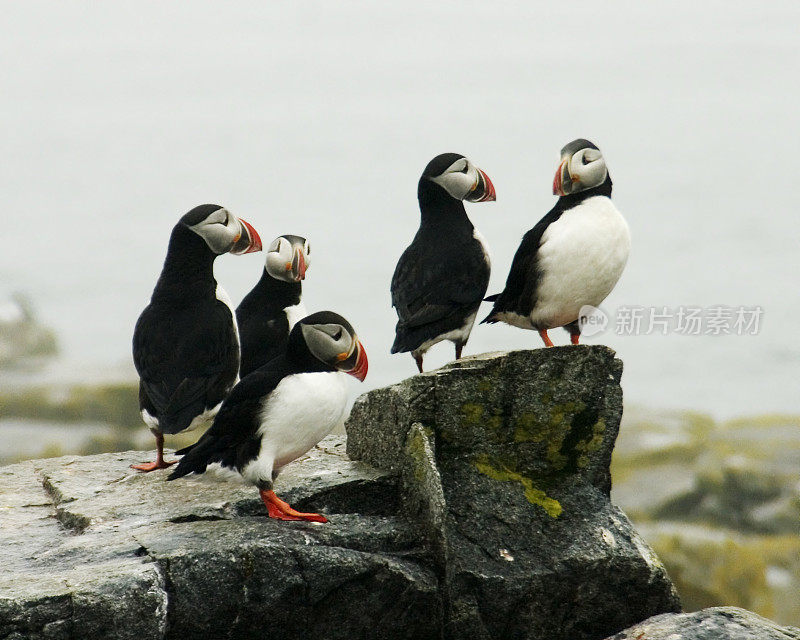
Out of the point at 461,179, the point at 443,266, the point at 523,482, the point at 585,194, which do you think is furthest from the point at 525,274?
the point at 523,482

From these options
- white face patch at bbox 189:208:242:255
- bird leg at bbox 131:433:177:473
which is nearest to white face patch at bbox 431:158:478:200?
white face patch at bbox 189:208:242:255

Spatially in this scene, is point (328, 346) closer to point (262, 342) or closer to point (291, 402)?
point (291, 402)

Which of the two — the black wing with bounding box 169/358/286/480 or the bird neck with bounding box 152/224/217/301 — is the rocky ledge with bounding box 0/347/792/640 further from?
the bird neck with bounding box 152/224/217/301

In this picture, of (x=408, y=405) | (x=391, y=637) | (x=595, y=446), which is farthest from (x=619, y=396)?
(x=391, y=637)

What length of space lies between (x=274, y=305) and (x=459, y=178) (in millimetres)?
1381

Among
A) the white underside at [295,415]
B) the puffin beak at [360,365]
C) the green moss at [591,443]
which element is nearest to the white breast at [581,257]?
the green moss at [591,443]

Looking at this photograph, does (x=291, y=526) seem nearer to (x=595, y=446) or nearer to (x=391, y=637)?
(x=391, y=637)

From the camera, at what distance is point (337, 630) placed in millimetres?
5371

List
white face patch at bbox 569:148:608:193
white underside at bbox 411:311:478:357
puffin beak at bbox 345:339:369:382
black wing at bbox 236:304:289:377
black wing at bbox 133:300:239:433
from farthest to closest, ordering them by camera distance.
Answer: black wing at bbox 236:304:289:377, white underside at bbox 411:311:478:357, white face patch at bbox 569:148:608:193, black wing at bbox 133:300:239:433, puffin beak at bbox 345:339:369:382

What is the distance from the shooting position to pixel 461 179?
6.51m

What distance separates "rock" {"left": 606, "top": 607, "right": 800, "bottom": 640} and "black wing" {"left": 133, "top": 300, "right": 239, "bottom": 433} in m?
2.47

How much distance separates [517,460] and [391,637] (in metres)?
1.16

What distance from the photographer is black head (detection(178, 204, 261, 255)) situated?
253 inches

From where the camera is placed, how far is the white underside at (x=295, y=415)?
5.22 m
